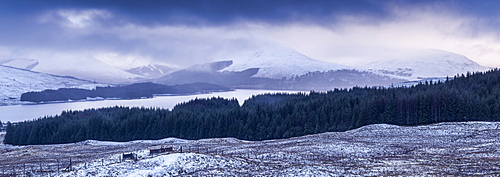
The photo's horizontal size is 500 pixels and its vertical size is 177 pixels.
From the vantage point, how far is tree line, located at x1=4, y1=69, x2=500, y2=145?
3932 inches

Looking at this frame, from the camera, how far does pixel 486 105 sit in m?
94.2

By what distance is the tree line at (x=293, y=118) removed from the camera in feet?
328

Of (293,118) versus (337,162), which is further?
(293,118)

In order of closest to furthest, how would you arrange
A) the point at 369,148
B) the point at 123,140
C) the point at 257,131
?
the point at 369,148 < the point at 257,131 < the point at 123,140

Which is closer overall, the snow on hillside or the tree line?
the snow on hillside

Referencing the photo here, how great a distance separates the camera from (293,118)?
4407 inches

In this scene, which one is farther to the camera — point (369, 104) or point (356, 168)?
point (369, 104)

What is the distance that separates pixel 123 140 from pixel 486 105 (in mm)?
94933

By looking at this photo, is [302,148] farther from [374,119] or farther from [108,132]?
[108,132]

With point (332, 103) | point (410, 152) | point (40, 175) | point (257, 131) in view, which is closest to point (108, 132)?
point (257, 131)

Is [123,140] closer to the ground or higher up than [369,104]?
closer to the ground

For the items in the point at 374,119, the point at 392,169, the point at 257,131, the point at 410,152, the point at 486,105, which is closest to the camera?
the point at 392,169

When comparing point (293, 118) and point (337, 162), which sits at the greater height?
point (293, 118)

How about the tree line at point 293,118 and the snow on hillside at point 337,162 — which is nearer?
the snow on hillside at point 337,162
